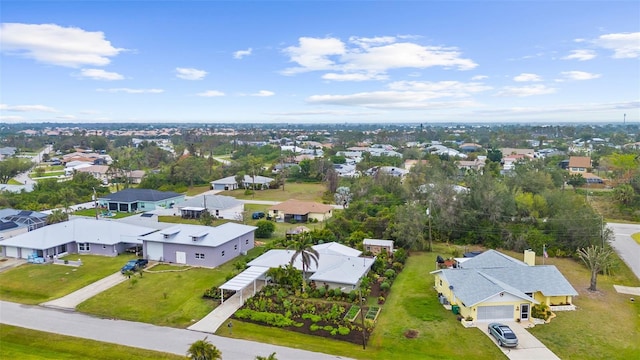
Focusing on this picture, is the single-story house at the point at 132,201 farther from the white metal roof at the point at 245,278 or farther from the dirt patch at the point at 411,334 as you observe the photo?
the dirt patch at the point at 411,334

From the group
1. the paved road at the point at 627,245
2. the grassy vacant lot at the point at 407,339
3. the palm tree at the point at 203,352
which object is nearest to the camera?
the palm tree at the point at 203,352

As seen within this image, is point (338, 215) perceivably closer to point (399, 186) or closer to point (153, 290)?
point (399, 186)

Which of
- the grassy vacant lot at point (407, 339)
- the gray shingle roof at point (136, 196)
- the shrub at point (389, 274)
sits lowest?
the grassy vacant lot at point (407, 339)

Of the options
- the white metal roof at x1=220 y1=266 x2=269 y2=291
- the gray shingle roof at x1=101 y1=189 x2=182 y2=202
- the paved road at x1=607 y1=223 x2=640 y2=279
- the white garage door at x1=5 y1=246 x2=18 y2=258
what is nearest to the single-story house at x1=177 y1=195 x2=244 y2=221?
the gray shingle roof at x1=101 y1=189 x2=182 y2=202

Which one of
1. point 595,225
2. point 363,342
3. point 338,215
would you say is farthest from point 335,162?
point 363,342

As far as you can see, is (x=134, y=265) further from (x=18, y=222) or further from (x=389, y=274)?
(x=18, y=222)

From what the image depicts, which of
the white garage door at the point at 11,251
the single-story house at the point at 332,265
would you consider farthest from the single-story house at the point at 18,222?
the single-story house at the point at 332,265
